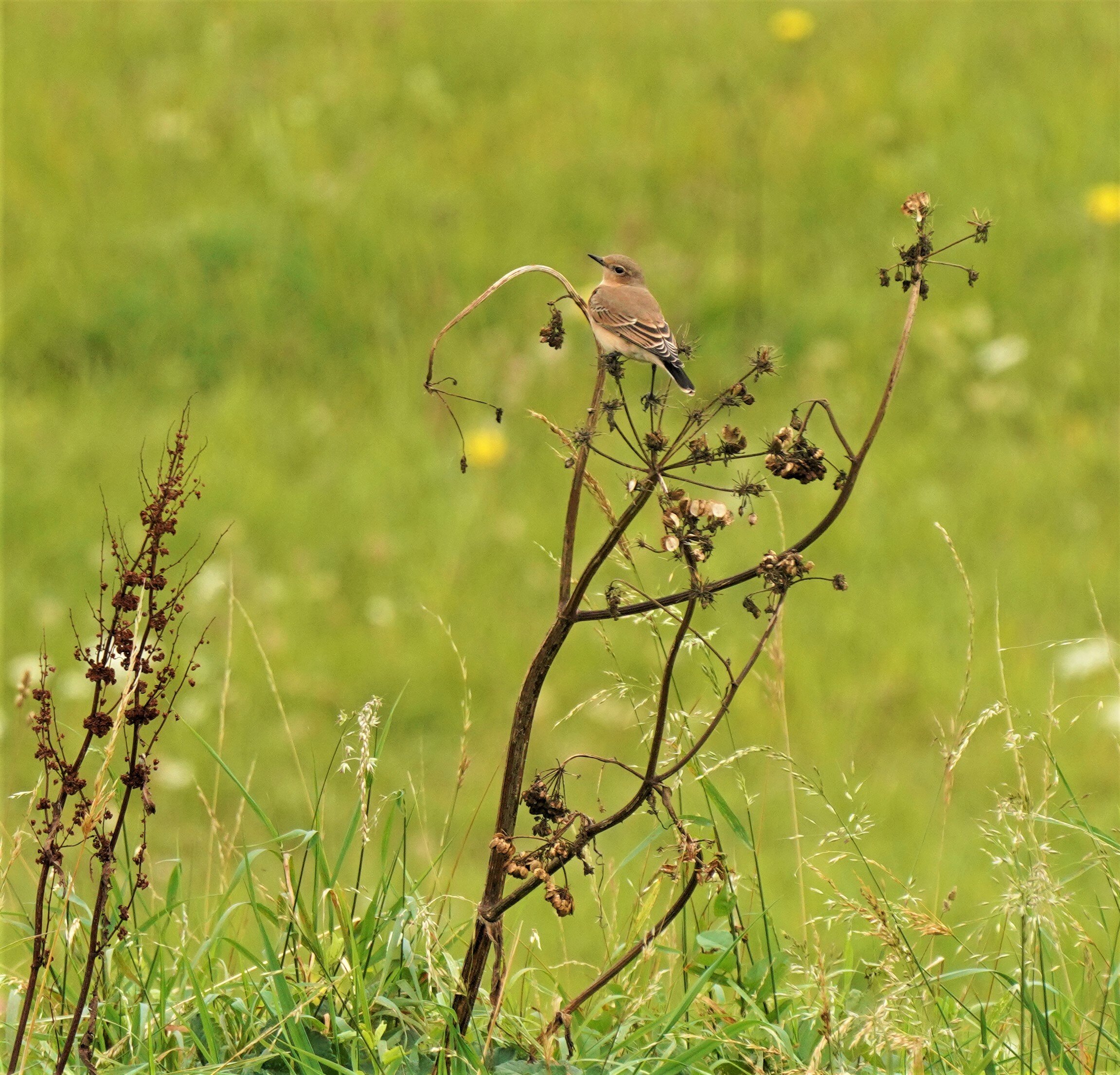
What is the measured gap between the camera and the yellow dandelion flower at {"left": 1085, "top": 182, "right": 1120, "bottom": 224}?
352 inches

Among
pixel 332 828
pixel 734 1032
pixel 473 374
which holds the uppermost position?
pixel 473 374

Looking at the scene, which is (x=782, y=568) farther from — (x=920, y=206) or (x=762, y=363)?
(x=920, y=206)

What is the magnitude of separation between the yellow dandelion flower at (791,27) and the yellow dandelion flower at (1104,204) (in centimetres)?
233

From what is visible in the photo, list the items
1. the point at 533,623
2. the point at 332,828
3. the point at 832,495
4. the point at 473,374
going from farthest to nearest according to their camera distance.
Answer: the point at 473,374 < the point at 832,495 < the point at 533,623 < the point at 332,828

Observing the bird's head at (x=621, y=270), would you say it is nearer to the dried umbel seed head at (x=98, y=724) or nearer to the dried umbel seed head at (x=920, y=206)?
the dried umbel seed head at (x=920, y=206)

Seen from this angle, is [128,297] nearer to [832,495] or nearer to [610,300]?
[832,495]

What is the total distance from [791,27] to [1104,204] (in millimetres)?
2534

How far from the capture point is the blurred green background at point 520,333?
6855 millimetres

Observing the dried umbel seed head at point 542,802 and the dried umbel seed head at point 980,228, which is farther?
the dried umbel seed head at point 542,802

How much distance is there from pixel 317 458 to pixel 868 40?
4.86m

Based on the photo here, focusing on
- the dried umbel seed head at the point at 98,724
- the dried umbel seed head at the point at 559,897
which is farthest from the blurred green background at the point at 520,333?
the dried umbel seed head at the point at 559,897

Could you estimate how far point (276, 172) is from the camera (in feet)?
31.0

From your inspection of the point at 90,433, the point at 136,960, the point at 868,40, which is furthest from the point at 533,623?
the point at 868,40

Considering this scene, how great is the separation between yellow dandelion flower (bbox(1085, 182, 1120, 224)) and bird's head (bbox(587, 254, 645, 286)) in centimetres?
575
